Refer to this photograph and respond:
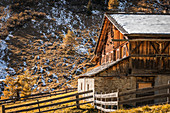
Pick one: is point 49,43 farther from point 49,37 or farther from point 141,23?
point 141,23

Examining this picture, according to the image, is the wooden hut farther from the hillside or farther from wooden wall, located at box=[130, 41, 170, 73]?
the hillside

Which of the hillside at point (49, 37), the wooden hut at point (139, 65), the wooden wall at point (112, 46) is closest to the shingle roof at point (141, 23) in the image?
the wooden hut at point (139, 65)

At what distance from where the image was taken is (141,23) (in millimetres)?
20531

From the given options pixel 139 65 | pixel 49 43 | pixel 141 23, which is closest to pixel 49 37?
pixel 49 43

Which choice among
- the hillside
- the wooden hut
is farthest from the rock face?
the wooden hut

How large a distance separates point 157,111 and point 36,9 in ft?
246

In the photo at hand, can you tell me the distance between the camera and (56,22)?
74.1 m

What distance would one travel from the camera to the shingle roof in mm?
18281

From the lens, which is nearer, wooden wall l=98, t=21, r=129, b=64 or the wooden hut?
the wooden hut

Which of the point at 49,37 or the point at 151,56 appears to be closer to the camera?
the point at 151,56

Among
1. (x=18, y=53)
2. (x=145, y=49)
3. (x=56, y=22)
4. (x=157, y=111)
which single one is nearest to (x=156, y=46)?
(x=145, y=49)

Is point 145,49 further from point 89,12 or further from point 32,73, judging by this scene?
point 89,12

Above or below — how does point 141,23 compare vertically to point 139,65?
above

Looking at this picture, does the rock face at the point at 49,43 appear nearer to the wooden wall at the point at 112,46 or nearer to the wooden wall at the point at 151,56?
the wooden wall at the point at 112,46
